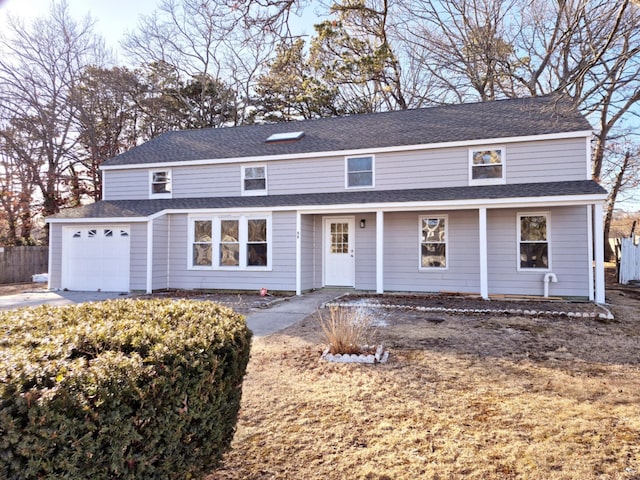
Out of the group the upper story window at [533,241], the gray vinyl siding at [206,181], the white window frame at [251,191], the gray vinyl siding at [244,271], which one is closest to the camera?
the upper story window at [533,241]

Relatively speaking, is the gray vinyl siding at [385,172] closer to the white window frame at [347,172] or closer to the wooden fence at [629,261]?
the white window frame at [347,172]

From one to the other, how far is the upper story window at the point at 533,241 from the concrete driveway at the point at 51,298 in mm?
11106

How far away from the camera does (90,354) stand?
210 centimetres

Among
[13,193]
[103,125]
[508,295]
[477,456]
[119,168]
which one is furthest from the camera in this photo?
[103,125]

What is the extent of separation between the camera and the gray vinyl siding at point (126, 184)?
1465 centimetres

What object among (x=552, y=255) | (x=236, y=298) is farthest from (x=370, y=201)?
(x=552, y=255)

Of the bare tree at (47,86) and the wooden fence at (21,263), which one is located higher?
the bare tree at (47,86)

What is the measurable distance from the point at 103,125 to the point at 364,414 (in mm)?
25609

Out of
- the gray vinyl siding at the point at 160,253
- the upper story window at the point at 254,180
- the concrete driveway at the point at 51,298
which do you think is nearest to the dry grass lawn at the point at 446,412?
the concrete driveway at the point at 51,298

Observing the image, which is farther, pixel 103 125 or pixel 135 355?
pixel 103 125

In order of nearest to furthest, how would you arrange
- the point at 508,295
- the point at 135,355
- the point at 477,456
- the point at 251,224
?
the point at 135,355 < the point at 477,456 < the point at 508,295 < the point at 251,224

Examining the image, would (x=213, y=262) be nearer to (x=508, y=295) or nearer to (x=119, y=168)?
(x=119, y=168)

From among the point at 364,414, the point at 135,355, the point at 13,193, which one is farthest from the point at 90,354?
the point at 13,193

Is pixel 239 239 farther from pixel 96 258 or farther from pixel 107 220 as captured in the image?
pixel 96 258
